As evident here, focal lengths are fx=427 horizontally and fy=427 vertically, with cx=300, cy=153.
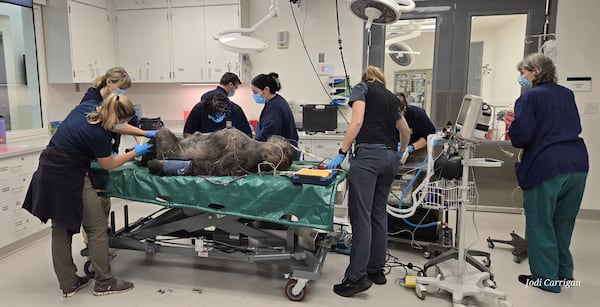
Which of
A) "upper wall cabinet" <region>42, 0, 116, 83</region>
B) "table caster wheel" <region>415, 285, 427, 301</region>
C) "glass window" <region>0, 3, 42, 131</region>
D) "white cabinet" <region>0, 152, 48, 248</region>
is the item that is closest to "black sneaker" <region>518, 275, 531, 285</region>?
"table caster wheel" <region>415, 285, 427, 301</region>

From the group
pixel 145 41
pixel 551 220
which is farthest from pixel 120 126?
pixel 145 41

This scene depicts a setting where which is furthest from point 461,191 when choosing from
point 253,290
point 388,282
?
point 253,290

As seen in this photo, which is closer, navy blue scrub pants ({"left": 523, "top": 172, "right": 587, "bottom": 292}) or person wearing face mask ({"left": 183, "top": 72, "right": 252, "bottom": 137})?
navy blue scrub pants ({"left": 523, "top": 172, "right": 587, "bottom": 292})

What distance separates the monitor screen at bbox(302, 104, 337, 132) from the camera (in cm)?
488

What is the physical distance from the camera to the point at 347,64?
5.26m

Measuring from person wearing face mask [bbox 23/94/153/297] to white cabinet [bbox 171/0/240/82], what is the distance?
8.86ft

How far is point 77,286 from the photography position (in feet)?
9.43

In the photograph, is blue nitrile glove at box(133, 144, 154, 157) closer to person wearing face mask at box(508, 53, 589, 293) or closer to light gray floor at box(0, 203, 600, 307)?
light gray floor at box(0, 203, 600, 307)

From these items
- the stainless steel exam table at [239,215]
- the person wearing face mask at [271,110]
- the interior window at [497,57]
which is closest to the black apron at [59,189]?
the stainless steel exam table at [239,215]

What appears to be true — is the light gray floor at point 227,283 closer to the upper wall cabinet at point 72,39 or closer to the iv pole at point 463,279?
the iv pole at point 463,279

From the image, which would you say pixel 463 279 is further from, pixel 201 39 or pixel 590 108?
pixel 201 39

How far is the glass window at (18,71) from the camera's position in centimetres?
460

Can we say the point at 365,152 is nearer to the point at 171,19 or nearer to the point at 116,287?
the point at 116,287

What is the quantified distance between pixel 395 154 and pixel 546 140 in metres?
1.01
